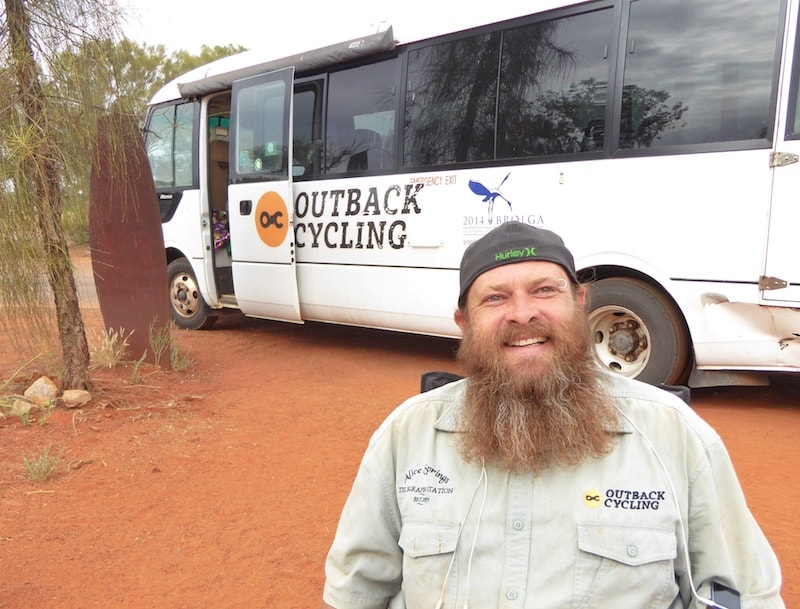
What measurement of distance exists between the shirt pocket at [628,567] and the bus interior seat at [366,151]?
15.7 ft

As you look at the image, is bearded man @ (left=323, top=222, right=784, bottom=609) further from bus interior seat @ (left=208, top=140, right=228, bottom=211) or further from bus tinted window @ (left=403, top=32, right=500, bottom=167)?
bus interior seat @ (left=208, top=140, right=228, bottom=211)

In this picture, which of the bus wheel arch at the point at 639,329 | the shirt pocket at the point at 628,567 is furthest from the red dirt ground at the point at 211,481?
the shirt pocket at the point at 628,567

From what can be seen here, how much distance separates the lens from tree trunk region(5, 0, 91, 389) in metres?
4.05

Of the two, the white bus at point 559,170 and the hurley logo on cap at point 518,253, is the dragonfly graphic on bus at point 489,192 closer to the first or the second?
the white bus at point 559,170

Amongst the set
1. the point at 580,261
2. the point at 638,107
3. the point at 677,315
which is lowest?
the point at 677,315

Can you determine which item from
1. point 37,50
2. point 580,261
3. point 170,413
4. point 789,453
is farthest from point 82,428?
point 789,453

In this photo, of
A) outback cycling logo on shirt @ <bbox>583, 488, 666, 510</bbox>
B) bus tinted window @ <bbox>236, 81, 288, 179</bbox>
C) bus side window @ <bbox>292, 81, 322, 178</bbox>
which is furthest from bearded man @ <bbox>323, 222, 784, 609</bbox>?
bus tinted window @ <bbox>236, 81, 288, 179</bbox>

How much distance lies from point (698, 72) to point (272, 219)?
157 inches

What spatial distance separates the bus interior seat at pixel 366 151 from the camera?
5863 millimetres

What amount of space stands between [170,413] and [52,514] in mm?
1508

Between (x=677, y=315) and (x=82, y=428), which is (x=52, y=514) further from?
(x=677, y=315)

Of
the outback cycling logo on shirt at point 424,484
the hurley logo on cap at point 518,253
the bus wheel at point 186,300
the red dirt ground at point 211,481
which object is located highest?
the hurley logo on cap at point 518,253

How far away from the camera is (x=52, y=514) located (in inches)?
124

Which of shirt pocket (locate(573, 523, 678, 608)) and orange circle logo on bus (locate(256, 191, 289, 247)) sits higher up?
orange circle logo on bus (locate(256, 191, 289, 247))
